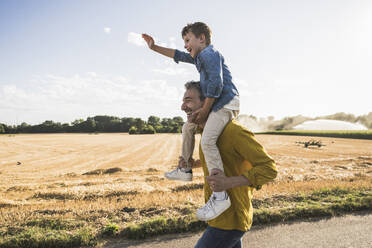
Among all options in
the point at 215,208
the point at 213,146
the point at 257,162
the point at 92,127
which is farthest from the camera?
the point at 92,127

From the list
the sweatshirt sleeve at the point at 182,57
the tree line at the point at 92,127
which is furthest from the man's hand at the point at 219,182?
the tree line at the point at 92,127

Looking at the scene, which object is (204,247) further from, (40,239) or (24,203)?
(24,203)

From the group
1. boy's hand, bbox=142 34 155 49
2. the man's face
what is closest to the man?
the man's face

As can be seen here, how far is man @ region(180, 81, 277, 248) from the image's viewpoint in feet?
5.28

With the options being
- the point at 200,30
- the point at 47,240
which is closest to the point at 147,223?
the point at 47,240

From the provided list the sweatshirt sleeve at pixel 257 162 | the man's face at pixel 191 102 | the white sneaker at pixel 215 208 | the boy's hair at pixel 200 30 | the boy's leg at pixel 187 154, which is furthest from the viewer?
the boy's leg at pixel 187 154

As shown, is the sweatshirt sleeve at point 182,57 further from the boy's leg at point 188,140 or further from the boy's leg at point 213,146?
the boy's leg at point 213,146

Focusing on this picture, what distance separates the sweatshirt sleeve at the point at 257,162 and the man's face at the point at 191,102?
553 millimetres

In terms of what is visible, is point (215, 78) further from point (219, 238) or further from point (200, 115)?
point (219, 238)

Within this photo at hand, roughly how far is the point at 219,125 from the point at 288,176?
399 inches

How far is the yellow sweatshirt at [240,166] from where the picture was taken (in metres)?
1.60

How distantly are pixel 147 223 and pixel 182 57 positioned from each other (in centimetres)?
321

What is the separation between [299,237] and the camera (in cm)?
436

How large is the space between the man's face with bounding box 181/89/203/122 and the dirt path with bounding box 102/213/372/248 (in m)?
2.92
